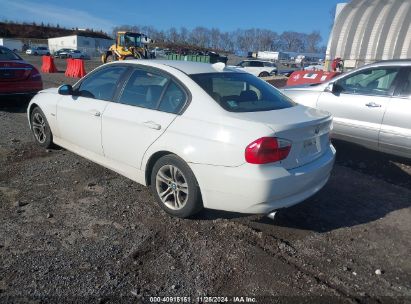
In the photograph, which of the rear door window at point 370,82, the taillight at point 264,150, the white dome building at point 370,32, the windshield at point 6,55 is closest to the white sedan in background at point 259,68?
the white dome building at point 370,32

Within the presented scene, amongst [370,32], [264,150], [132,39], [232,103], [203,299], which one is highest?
[370,32]

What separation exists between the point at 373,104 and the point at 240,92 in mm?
2705

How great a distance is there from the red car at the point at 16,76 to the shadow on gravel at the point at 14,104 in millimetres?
298

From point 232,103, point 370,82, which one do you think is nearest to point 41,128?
point 232,103

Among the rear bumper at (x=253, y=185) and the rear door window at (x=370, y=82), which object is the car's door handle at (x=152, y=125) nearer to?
the rear bumper at (x=253, y=185)

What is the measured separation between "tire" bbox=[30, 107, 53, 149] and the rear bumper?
123 inches

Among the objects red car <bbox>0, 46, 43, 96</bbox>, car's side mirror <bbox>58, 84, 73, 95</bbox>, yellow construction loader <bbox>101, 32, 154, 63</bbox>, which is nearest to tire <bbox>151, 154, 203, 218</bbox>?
car's side mirror <bbox>58, 84, 73, 95</bbox>

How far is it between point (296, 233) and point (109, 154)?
2348 millimetres

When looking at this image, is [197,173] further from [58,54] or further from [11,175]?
[58,54]

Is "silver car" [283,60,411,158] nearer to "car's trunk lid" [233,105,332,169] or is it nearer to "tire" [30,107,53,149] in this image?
"car's trunk lid" [233,105,332,169]

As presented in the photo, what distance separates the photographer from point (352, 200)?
4.38m

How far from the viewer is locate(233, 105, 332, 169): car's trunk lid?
3186 millimetres

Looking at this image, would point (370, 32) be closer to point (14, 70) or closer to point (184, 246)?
point (14, 70)

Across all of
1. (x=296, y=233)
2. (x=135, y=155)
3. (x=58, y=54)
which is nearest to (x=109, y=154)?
(x=135, y=155)
